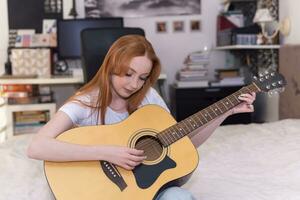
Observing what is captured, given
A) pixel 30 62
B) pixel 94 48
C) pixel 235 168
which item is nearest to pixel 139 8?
pixel 30 62

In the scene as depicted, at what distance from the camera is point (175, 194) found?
115cm

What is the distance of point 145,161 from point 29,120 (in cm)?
198

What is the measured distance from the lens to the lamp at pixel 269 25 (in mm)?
2765

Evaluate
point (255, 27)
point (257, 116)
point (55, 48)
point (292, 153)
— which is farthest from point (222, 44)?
point (292, 153)

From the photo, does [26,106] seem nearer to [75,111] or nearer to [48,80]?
[48,80]

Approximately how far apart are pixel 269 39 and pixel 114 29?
43.0 inches

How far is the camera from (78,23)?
3.18 m

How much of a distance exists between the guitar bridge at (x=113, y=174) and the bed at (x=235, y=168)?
0.20 metres

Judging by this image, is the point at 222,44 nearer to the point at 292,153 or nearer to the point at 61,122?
the point at 292,153

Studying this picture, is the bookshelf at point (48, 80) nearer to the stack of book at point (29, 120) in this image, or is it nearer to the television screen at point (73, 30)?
the stack of book at point (29, 120)

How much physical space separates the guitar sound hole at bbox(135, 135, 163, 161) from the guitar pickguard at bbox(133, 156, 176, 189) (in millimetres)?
33

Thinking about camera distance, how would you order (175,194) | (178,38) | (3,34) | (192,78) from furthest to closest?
(178,38) < (3,34) < (192,78) < (175,194)

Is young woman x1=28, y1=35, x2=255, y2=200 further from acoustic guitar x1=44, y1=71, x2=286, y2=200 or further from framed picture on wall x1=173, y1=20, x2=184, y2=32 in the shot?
framed picture on wall x1=173, y1=20, x2=184, y2=32

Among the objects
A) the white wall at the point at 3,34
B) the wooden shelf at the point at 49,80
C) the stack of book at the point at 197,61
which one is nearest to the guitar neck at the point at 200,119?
the wooden shelf at the point at 49,80
